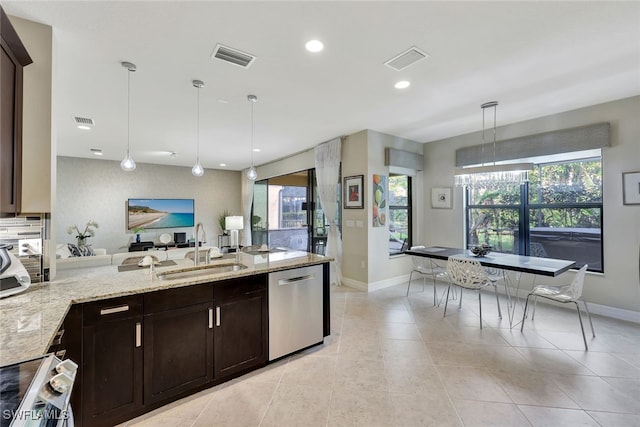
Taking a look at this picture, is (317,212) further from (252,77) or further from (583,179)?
(583,179)

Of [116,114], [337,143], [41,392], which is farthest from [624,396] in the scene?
[116,114]

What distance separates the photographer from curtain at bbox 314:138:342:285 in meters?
4.93

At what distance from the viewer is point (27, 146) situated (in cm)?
177

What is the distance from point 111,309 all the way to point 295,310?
1.41m

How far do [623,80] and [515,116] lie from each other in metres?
1.14

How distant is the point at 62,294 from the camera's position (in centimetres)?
164

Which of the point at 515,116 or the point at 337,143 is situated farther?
the point at 337,143

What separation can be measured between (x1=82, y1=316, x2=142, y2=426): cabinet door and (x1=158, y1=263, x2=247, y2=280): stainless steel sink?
0.43 meters

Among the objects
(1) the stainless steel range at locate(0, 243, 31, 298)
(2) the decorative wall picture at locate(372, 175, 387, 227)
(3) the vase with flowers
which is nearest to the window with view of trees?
(2) the decorative wall picture at locate(372, 175, 387, 227)

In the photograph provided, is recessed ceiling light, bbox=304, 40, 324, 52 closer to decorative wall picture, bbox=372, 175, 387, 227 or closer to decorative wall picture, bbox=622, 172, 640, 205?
decorative wall picture, bbox=372, 175, 387, 227

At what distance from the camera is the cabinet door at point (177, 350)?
1819mm

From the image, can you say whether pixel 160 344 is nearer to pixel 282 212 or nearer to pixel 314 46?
pixel 314 46

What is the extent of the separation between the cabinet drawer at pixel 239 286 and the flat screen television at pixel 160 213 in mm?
6479

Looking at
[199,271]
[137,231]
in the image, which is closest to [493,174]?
[199,271]
